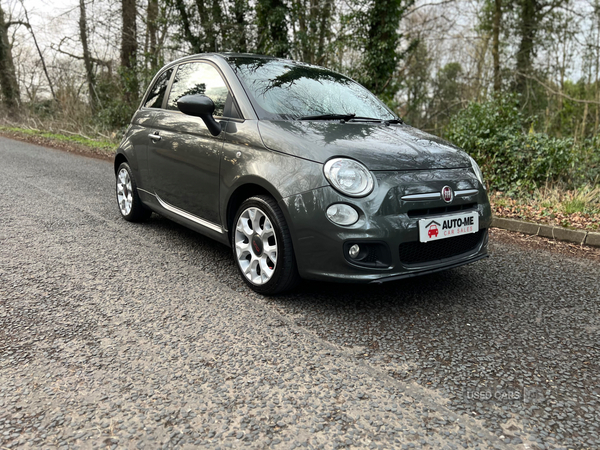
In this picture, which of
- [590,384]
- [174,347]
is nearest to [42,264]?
[174,347]

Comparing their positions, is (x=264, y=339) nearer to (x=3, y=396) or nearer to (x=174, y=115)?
(x=3, y=396)

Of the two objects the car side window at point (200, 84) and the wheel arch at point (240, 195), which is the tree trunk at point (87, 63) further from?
the wheel arch at point (240, 195)

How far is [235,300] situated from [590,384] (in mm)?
2042

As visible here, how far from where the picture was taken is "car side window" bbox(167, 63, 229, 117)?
147 inches

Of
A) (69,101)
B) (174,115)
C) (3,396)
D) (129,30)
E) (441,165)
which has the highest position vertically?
(129,30)

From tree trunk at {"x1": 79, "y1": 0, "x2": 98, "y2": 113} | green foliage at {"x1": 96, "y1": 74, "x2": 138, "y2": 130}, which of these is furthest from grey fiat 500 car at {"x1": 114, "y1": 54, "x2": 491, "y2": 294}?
tree trunk at {"x1": 79, "y1": 0, "x2": 98, "y2": 113}

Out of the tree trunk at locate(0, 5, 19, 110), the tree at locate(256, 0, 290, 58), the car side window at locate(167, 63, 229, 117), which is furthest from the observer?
the tree trunk at locate(0, 5, 19, 110)

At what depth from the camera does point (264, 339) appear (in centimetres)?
264

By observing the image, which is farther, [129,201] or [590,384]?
[129,201]

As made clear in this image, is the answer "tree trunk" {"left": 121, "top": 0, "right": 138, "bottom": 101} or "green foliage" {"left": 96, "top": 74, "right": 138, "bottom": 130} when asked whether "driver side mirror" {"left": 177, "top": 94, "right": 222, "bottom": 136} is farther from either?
"green foliage" {"left": 96, "top": 74, "right": 138, "bottom": 130}

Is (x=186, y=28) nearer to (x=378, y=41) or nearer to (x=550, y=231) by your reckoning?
(x=378, y=41)

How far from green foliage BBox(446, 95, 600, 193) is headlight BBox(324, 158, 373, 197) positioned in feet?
15.8

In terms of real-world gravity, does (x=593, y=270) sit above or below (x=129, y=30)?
below

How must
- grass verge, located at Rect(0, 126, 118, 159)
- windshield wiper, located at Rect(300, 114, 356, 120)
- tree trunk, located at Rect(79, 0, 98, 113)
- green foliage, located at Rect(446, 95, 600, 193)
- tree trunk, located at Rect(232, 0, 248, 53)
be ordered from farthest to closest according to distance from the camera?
tree trunk, located at Rect(79, 0, 98, 113) → tree trunk, located at Rect(232, 0, 248, 53) → grass verge, located at Rect(0, 126, 118, 159) → green foliage, located at Rect(446, 95, 600, 193) → windshield wiper, located at Rect(300, 114, 356, 120)
